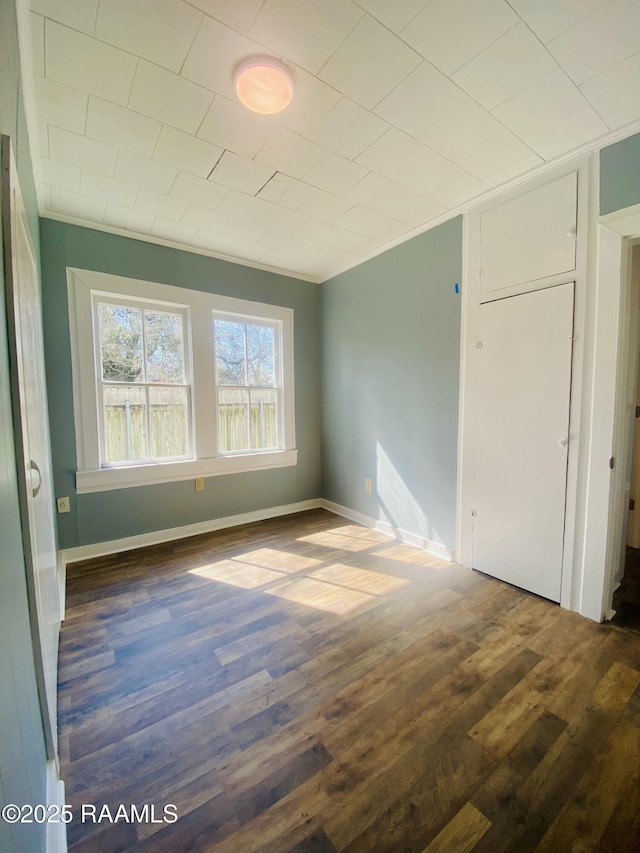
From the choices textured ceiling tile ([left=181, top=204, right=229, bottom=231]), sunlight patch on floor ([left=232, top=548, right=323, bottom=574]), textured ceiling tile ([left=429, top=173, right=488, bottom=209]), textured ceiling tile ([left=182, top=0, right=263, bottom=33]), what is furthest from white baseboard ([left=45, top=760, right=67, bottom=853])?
textured ceiling tile ([left=429, top=173, right=488, bottom=209])

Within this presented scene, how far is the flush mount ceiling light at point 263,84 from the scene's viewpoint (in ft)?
4.53

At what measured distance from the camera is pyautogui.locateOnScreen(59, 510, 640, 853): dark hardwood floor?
3.40 ft

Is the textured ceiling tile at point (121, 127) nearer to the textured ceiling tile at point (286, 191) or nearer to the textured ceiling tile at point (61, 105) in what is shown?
the textured ceiling tile at point (61, 105)

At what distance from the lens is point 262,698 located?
4.85 ft

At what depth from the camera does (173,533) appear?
3.15 metres

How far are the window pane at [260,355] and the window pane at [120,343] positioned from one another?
1.04 metres

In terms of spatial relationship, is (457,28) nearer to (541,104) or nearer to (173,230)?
(541,104)

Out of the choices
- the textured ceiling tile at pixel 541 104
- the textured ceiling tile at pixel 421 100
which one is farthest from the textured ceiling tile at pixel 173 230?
the textured ceiling tile at pixel 541 104

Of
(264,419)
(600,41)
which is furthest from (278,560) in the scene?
(600,41)

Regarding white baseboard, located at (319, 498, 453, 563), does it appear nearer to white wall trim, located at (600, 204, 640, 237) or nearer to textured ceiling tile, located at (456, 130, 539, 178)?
white wall trim, located at (600, 204, 640, 237)

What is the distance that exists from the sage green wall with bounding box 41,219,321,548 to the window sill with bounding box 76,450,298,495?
0.06 m

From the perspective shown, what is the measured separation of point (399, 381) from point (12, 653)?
9.35ft

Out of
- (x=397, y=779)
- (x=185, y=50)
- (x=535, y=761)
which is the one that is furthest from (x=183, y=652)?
(x=185, y=50)

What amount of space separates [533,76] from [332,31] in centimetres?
90
